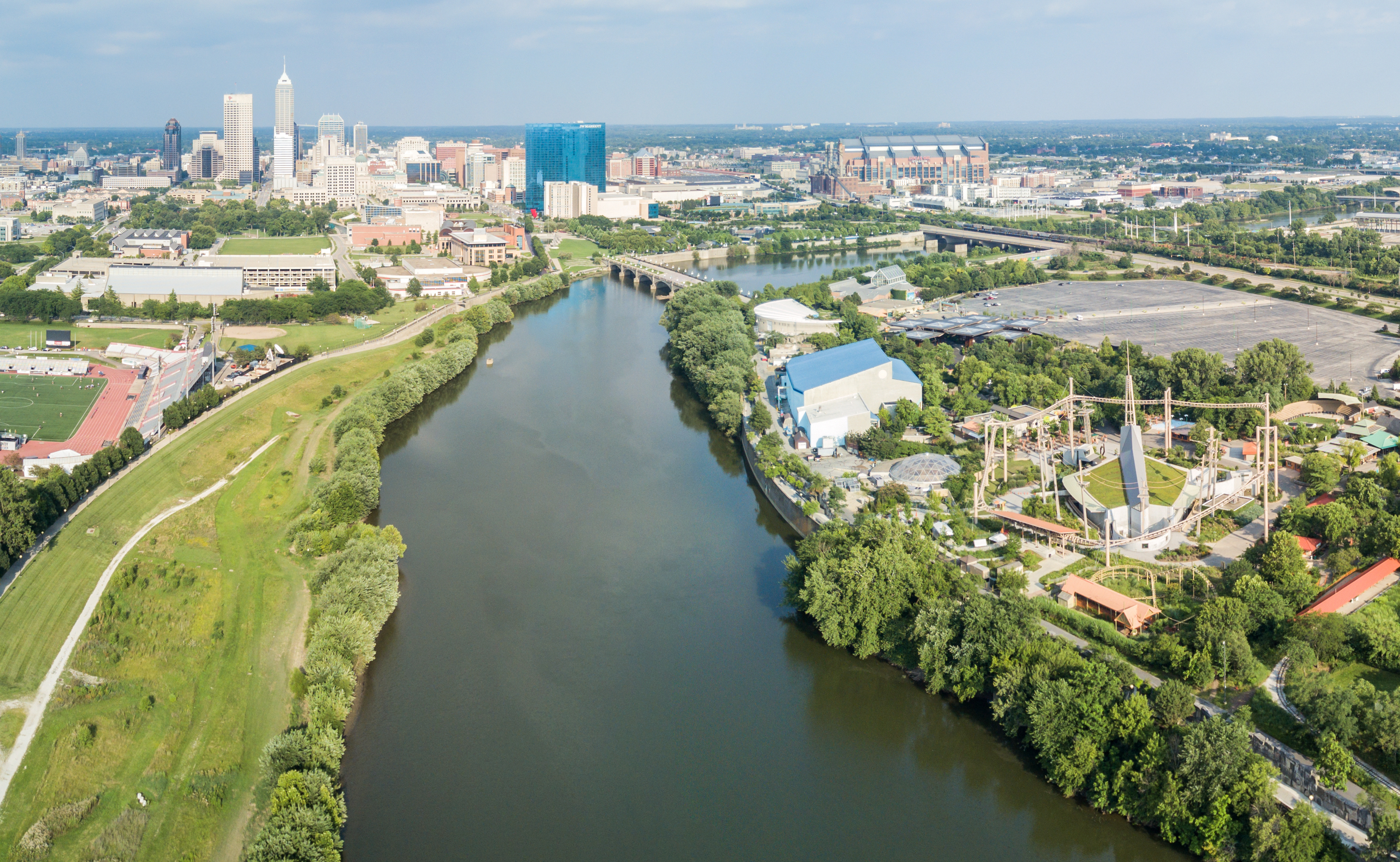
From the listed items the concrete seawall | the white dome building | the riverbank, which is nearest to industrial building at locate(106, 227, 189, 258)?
the white dome building

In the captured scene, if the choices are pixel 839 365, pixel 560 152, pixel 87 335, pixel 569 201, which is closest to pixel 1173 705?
pixel 839 365

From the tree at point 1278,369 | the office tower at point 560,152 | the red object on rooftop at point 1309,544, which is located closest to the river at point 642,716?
the red object on rooftop at point 1309,544

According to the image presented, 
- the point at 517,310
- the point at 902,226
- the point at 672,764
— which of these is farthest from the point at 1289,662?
the point at 902,226

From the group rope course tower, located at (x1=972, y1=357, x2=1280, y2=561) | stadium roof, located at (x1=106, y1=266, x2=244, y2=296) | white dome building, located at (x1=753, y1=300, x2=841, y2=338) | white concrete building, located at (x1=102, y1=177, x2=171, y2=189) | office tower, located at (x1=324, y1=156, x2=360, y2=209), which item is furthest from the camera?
white concrete building, located at (x1=102, y1=177, x2=171, y2=189)

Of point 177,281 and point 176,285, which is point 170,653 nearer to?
point 176,285

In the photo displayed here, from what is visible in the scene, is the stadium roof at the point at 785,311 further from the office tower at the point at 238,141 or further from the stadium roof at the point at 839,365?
the office tower at the point at 238,141

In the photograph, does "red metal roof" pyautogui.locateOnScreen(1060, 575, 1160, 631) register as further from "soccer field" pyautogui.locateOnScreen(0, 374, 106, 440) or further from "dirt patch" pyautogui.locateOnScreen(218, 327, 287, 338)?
"dirt patch" pyautogui.locateOnScreen(218, 327, 287, 338)
